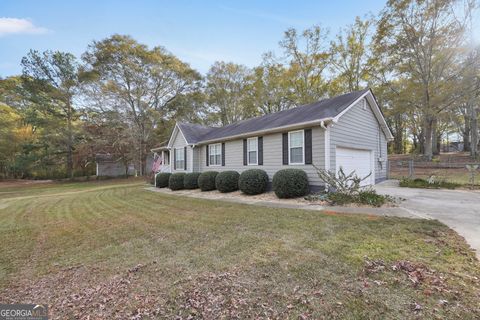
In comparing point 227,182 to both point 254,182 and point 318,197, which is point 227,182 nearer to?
point 254,182

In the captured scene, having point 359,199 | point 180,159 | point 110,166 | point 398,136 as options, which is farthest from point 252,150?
point 398,136

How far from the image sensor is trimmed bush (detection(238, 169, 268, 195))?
10.1 metres

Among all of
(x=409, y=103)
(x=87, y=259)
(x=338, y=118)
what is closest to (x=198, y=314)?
(x=87, y=259)

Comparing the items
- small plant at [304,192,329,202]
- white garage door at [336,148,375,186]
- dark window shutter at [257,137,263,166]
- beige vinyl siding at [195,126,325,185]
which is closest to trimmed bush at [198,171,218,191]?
beige vinyl siding at [195,126,325,185]

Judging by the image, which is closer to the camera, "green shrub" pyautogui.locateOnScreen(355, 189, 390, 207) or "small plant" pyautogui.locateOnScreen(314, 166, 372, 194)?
"green shrub" pyautogui.locateOnScreen(355, 189, 390, 207)

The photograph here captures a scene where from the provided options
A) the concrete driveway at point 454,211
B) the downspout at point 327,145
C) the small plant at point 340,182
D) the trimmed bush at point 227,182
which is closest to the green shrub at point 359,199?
the small plant at point 340,182

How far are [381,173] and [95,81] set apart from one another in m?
26.9

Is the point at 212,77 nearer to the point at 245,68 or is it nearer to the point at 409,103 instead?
the point at 245,68

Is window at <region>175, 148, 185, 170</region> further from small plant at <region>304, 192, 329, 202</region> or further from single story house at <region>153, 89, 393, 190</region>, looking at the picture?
small plant at <region>304, 192, 329, 202</region>

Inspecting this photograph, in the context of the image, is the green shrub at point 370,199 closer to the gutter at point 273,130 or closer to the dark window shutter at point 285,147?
the gutter at point 273,130

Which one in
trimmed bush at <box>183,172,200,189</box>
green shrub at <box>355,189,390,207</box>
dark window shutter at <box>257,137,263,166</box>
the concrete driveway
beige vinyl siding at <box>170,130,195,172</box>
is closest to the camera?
the concrete driveway

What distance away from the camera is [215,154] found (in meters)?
14.1

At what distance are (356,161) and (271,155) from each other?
4.01 metres

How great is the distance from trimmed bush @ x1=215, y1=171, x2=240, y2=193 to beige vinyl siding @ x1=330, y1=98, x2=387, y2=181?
4645 mm
